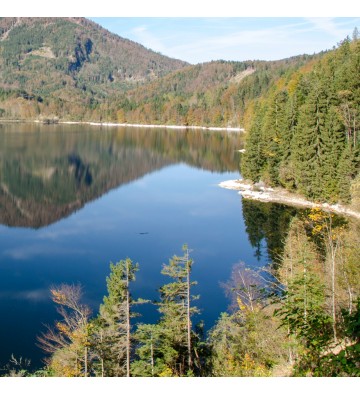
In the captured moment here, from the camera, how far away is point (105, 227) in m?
44.2

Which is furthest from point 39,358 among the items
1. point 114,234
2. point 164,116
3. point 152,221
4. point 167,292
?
point 164,116

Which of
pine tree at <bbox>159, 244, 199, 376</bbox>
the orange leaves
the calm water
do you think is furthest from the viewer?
the calm water

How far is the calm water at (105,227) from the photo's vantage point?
28.1 meters

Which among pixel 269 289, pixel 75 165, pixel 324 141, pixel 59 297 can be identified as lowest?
pixel 59 297

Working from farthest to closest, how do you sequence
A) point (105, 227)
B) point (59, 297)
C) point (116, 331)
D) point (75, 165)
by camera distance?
point (75, 165)
point (105, 227)
point (59, 297)
point (116, 331)

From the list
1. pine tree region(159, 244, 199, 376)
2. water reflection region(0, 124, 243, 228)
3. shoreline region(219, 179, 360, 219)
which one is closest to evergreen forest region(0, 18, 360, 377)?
pine tree region(159, 244, 199, 376)

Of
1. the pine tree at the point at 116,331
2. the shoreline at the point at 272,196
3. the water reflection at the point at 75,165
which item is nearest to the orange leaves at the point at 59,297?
the pine tree at the point at 116,331

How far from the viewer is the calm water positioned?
92.1ft

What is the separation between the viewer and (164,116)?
18625 cm

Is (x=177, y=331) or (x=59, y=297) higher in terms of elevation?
(x=177, y=331)

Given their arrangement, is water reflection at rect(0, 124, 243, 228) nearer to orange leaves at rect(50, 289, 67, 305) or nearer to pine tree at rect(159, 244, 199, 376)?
orange leaves at rect(50, 289, 67, 305)

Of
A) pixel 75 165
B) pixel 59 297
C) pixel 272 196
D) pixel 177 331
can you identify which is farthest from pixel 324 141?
pixel 75 165

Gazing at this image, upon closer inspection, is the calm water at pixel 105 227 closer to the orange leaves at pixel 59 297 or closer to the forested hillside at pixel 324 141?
the orange leaves at pixel 59 297

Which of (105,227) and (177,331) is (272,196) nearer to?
(105,227)
